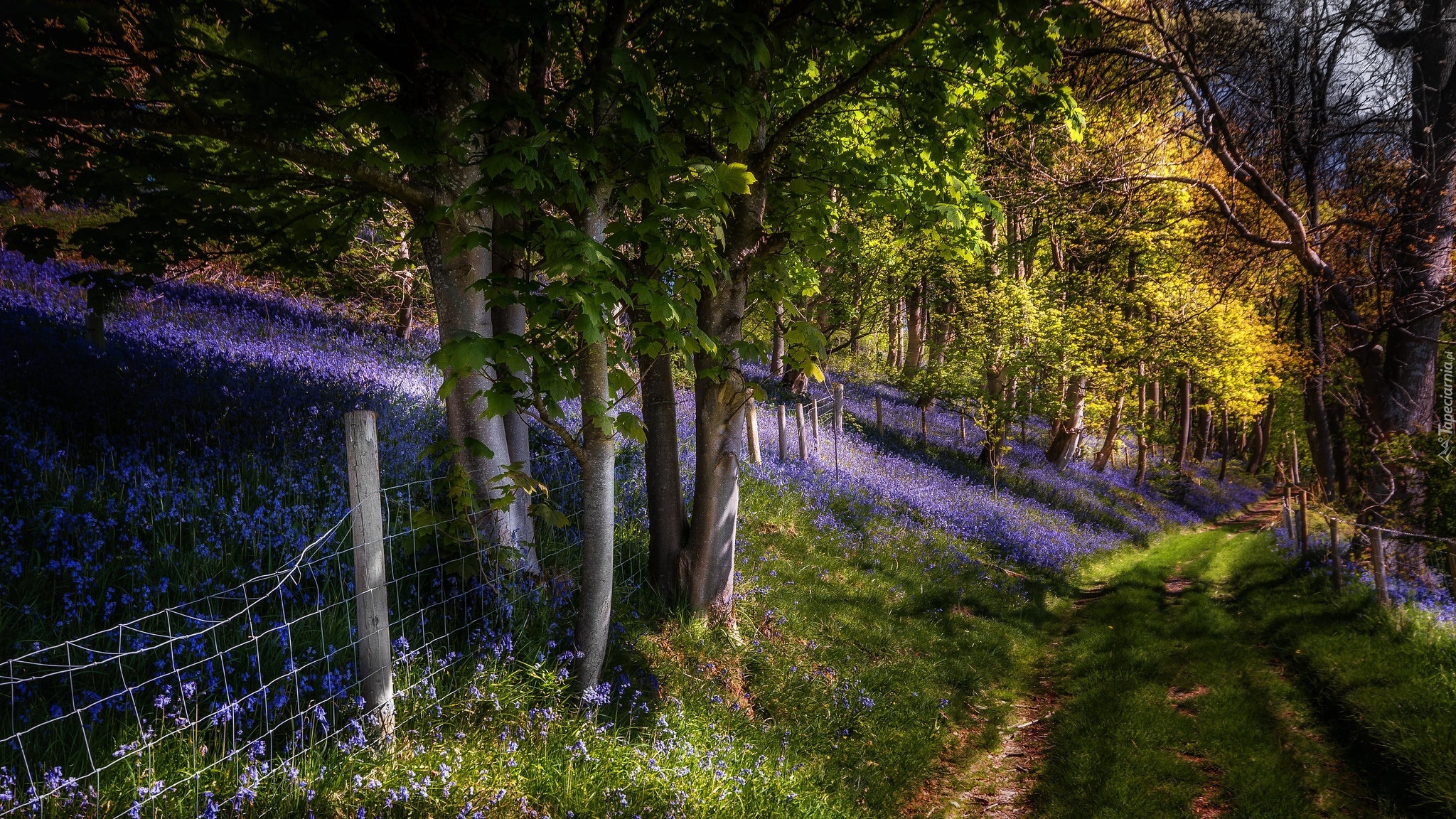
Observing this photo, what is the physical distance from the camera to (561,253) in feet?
11.4

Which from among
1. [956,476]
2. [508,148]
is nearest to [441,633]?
[508,148]

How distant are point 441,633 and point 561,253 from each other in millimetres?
2951

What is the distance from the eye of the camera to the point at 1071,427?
20.1 m

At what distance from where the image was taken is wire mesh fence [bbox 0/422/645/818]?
2.87 m

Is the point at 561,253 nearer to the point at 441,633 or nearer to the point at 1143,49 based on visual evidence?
the point at 441,633

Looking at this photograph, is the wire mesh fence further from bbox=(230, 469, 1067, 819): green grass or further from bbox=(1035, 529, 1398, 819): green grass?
bbox=(1035, 529, 1398, 819): green grass

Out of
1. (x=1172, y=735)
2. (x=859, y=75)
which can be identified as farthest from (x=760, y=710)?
(x=859, y=75)

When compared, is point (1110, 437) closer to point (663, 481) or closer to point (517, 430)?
point (663, 481)

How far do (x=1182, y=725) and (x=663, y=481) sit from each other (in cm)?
584

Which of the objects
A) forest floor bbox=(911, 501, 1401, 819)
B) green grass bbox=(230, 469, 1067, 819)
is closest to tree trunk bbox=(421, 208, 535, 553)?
green grass bbox=(230, 469, 1067, 819)

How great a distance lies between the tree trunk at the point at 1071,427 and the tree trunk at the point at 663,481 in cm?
1388

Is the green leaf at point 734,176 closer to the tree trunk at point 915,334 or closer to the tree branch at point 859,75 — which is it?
the tree branch at point 859,75

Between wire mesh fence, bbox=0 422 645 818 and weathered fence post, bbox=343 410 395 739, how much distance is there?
3.5 inches

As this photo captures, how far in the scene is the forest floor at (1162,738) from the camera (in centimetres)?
568
